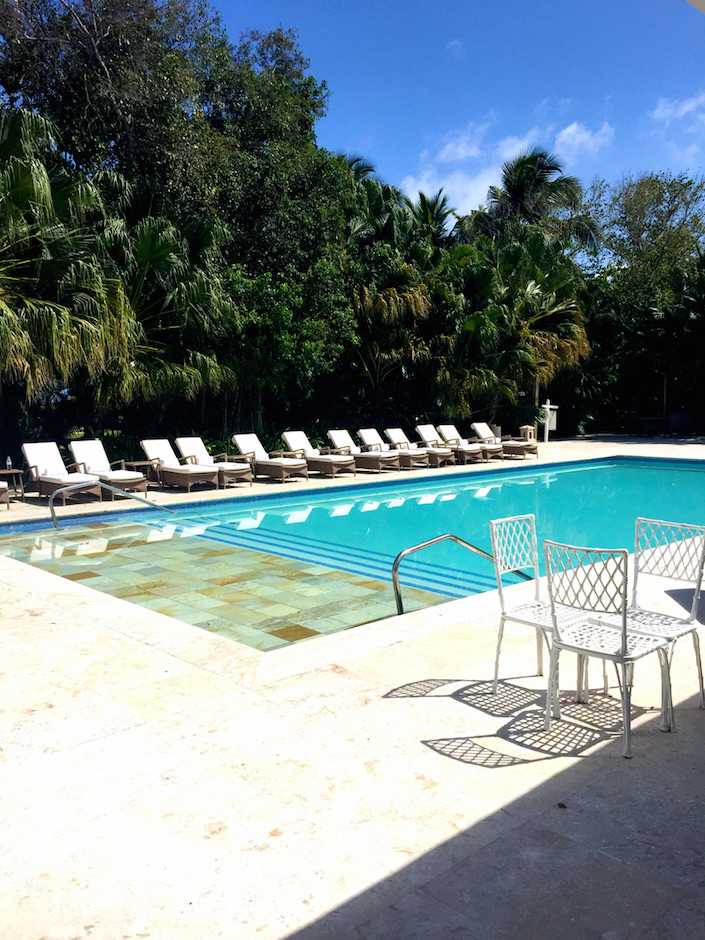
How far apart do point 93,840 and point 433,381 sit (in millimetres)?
18575

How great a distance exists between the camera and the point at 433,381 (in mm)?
21047

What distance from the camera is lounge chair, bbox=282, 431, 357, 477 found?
53.7 ft

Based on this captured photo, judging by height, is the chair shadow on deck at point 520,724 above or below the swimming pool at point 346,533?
below

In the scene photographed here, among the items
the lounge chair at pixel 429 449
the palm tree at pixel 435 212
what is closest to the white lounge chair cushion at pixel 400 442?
the lounge chair at pixel 429 449

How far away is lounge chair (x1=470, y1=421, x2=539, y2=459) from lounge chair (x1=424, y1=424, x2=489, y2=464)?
85cm

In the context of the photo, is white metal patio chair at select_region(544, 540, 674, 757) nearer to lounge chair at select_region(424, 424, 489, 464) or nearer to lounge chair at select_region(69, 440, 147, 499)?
lounge chair at select_region(69, 440, 147, 499)

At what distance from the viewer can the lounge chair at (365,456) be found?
1719 centimetres

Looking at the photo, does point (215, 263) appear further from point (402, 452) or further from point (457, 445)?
point (457, 445)

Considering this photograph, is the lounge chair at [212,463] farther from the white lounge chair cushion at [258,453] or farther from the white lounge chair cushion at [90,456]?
the white lounge chair cushion at [90,456]

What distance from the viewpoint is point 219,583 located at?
8219 mm

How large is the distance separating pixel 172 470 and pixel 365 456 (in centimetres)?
466

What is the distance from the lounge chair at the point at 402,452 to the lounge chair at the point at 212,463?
11.8 feet

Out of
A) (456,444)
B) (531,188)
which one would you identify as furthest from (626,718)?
(531,188)

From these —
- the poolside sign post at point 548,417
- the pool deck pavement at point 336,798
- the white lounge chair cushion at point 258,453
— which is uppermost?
the poolside sign post at point 548,417
